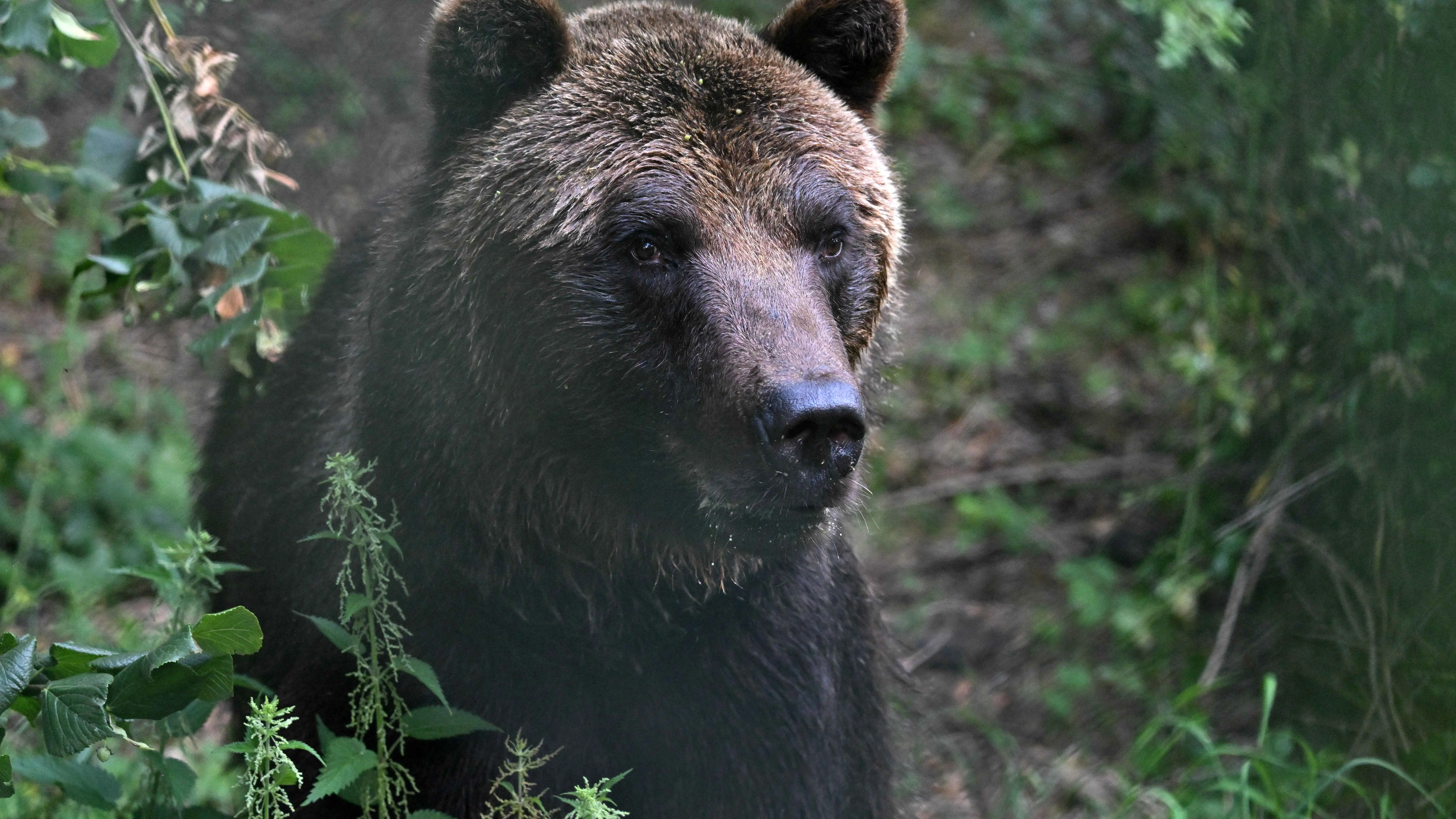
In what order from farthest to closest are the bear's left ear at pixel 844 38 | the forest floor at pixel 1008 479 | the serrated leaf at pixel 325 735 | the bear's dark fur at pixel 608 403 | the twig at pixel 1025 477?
the twig at pixel 1025 477
the forest floor at pixel 1008 479
the bear's left ear at pixel 844 38
the bear's dark fur at pixel 608 403
the serrated leaf at pixel 325 735

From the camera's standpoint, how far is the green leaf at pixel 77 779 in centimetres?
313

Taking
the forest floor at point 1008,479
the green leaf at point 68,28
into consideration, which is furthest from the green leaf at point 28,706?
the forest floor at point 1008,479

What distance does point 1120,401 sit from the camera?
7656mm

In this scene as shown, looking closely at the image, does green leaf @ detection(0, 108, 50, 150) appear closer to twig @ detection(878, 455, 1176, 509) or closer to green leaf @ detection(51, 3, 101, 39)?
green leaf @ detection(51, 3, 101, 39)

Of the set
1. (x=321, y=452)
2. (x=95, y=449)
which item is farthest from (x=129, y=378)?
(x=321, y=452)

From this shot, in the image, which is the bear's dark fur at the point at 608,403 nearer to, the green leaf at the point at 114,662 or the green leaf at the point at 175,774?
the green leaf at the point at 175,774

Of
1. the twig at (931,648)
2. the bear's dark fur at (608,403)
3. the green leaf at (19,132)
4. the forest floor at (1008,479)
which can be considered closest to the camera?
the bear's dark fur at (608,403)

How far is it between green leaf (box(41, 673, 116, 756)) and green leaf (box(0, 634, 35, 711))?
69mm

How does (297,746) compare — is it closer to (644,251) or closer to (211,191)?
(644,251)

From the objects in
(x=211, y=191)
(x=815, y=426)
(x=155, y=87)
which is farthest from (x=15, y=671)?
(x=155, y=87)

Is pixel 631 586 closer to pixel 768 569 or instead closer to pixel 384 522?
pixel 768 569

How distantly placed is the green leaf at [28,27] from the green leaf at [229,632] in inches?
71.3

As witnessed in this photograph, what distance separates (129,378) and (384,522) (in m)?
4.68

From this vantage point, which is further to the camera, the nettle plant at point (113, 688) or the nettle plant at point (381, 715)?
the nettle plant at point (381, 715)
